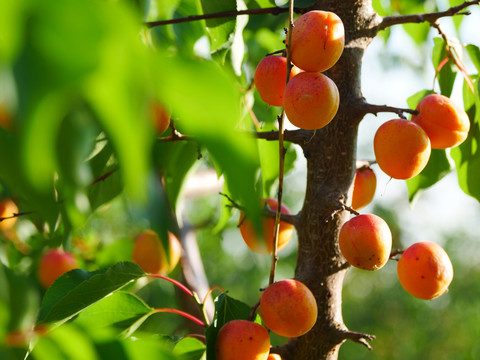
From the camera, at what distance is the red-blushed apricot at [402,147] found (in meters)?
0.67

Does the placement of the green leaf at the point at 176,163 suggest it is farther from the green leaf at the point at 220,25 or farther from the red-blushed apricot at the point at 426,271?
the red-blushed apricot at the point at 426,271

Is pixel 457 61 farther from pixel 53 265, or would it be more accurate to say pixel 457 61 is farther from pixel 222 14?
pixel 53 265

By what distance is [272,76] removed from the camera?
696 millimetres

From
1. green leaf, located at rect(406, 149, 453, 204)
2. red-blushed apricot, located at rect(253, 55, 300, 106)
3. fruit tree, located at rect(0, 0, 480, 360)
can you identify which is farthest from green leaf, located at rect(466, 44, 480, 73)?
red-blushed apricot, located at rect(253, 55, 300, 106)

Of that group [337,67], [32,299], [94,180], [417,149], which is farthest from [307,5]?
[32,299]

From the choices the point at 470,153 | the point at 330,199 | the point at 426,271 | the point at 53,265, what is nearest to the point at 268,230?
the point at 330,199

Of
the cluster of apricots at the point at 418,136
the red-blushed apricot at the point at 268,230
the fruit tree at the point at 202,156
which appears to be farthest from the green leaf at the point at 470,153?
the red-blushed apricot at the point at 268,230

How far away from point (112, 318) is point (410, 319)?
434 centimetres

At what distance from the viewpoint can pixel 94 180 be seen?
853 mm

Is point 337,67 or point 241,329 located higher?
point 337,67

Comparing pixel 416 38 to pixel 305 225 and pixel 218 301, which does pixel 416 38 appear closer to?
pixel 305 225

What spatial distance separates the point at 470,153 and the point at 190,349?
19.4 inches

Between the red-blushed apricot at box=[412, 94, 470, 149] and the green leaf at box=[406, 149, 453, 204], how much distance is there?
0.60 feet

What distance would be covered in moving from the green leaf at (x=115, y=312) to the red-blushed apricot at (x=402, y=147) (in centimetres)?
34
